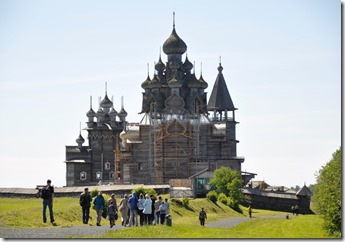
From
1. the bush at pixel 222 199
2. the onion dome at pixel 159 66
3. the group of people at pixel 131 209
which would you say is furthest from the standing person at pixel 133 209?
the onion dome at pixel 159 66

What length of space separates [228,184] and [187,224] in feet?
91.0

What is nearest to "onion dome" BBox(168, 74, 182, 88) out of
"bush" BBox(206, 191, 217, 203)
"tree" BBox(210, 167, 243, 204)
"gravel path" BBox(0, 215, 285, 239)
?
"tree" BBox(210, 167, 243, 204)

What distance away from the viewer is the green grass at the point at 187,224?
31.0 metres

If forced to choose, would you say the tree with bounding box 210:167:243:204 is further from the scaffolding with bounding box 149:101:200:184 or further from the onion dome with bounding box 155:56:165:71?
the onion dome with bounding box 155:56:165:71

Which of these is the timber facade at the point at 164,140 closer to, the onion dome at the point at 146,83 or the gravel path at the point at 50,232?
the onion dome at the point at 146,83

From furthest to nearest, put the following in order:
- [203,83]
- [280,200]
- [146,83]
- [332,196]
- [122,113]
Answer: [122,113]
[203,83]
[146,83]
[280,200]
[332,196]

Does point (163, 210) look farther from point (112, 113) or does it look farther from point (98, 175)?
point (112, 113)

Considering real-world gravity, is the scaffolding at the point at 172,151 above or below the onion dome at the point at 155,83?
below

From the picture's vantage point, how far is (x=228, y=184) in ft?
238

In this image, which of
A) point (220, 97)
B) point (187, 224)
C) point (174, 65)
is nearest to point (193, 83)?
point (174, 65)

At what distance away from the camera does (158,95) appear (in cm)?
9094

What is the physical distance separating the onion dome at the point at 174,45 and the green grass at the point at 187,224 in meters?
26.5

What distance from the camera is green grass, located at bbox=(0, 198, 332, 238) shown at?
31.0 m

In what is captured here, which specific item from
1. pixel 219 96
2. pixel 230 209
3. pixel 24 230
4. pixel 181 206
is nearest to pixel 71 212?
pixel 24 230
